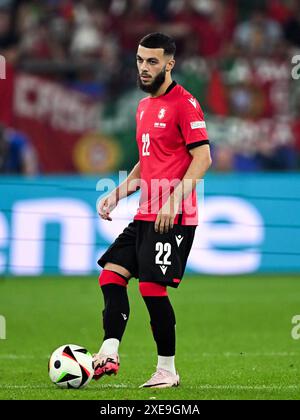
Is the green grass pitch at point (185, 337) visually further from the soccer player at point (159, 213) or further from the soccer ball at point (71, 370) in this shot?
the soccer player at point (159, 213)

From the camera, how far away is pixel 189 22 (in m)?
20.1

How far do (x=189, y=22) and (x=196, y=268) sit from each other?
6550mm

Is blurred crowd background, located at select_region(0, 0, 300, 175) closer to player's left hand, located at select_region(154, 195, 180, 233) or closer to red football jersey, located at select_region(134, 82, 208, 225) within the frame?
red football jersey, located at select_region(134, 82, 208, 225)

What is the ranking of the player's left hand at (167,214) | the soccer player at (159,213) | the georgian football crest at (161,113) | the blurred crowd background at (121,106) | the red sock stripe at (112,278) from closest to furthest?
the player's left hand at (167,214)
the soccer player at (159,213)
the georgian football crest at (161,113)
the red sock stripe at (112,278)
the blurred crowd background at (121,106)

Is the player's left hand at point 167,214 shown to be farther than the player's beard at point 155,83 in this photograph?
No

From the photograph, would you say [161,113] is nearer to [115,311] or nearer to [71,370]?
[115,311]

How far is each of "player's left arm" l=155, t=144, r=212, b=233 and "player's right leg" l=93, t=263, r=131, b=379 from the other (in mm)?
504

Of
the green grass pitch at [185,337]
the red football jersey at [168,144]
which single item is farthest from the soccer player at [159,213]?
the green grass pitch at [185,337]

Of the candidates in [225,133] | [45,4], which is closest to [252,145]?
[225,133]

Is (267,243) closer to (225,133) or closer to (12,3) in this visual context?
(225,133)

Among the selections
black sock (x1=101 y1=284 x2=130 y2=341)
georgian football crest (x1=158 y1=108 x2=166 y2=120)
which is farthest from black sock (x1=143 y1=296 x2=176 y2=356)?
georgian football crest (x1=158 y1=108 x2=166 y2=120)

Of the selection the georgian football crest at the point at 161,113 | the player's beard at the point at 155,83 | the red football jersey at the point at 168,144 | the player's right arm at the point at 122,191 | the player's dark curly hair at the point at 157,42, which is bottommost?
the player's right arm at the point at 122,191

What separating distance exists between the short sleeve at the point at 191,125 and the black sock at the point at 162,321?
3.41 ft

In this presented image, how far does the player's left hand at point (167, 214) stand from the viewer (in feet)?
23.3
